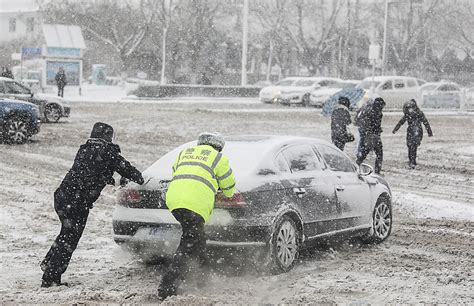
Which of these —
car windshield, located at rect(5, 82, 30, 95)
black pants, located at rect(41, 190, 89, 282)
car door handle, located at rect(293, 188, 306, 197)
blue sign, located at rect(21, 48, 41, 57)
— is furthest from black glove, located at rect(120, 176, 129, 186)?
blue sign, located at rect(21, 48, 41, 57)

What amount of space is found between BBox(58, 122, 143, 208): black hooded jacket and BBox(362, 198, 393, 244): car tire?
3.36m

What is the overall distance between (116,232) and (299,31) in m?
56.3

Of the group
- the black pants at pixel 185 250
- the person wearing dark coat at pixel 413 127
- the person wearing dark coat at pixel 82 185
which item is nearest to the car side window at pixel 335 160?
the person wearing dark coat at pixel 82 185

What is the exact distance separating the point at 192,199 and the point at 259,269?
1285 mm

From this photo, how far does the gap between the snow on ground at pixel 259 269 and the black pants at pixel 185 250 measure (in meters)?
0.15

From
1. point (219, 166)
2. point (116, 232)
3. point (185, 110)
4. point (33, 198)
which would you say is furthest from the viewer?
point (185, 110)

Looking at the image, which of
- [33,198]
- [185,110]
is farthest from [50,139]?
[185,110]

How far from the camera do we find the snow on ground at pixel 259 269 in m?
7.34

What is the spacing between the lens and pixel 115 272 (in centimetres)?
830

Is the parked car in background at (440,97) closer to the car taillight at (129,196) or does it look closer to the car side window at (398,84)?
the car side window at (398,84)

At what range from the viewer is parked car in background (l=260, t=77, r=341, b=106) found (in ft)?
137

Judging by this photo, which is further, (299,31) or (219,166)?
(299,31)

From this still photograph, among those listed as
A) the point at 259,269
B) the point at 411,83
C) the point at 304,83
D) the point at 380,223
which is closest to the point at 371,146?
the point at 380,223

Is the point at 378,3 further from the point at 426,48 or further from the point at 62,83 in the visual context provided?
the point at 62,83
